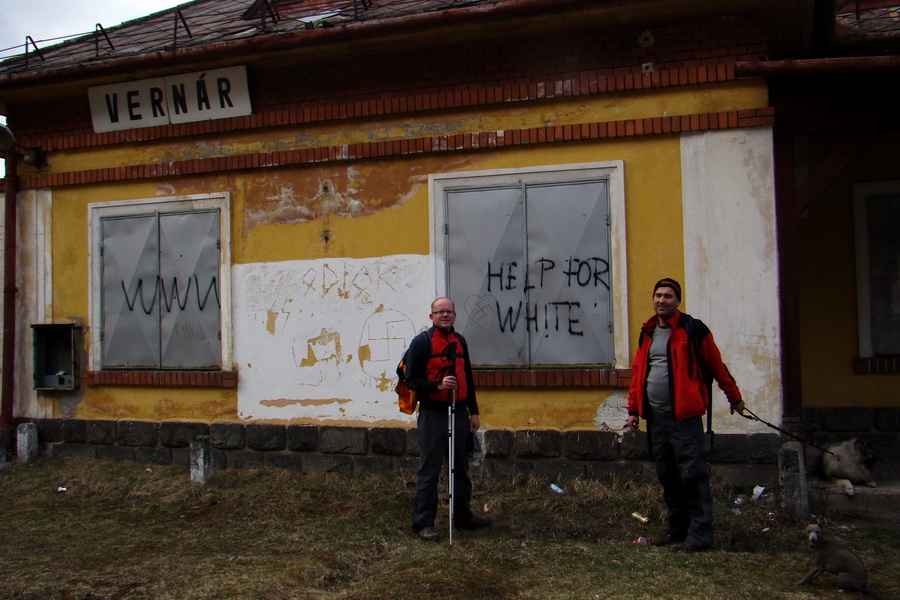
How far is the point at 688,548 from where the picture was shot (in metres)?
5.02

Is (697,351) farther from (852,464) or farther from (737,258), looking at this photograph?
(852,464)

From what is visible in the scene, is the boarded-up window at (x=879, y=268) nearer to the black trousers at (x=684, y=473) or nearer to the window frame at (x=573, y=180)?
the window frame at (x=573, y=180)

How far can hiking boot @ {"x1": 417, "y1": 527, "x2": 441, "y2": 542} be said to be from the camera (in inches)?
213

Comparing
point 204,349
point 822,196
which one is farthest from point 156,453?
point 822,196

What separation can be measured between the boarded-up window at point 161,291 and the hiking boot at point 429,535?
11.2 ft

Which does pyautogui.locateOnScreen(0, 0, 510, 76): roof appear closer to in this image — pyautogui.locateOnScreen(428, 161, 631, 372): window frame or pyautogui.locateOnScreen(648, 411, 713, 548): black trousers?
pyautogui.locateOnScreen(428, 161, 631, 372): window frame

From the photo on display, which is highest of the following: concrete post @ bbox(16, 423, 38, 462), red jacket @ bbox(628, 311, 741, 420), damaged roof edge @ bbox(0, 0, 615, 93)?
damaged roof edge @ bbox(0, 0, 615, 93)

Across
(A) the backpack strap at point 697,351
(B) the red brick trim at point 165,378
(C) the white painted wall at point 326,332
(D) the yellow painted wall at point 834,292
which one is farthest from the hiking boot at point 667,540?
(B) the red brick trim at point 165,378

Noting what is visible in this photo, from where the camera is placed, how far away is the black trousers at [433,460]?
5.49 metres

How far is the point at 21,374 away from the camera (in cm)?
868

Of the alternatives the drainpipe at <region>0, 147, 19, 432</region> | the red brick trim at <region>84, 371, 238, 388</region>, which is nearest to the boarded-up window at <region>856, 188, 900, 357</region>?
the red brick trim at <region>84, 371, 238, 388</region>

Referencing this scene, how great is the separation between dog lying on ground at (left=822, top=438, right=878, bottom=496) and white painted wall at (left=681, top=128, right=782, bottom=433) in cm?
53

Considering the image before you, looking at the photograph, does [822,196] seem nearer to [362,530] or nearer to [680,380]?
[680,380]

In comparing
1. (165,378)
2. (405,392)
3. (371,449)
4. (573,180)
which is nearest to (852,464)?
(573,180)
